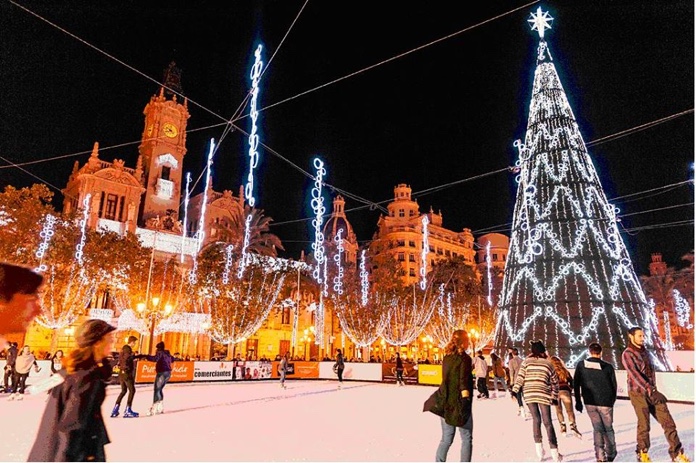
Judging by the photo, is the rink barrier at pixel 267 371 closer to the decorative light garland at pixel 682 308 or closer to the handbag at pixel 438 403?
the handbag at pixel 438 403

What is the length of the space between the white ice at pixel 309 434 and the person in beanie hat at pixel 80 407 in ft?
12.1

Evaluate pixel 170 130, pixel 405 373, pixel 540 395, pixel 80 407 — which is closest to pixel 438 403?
pixel 540 395

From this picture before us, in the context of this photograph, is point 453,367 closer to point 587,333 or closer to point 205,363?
point 587,333

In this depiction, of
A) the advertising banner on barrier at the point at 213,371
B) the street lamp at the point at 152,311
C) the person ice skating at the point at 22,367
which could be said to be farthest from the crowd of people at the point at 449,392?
the advertising banner on barrier at the point at 213,371

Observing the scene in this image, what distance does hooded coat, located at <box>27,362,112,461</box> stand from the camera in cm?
342

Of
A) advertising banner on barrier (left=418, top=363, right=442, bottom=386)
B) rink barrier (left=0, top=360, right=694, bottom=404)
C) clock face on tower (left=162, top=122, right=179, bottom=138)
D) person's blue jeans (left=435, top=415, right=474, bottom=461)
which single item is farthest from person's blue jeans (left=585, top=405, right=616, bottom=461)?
clock face on tower (left=162, top=122, right=179, bottom=138)

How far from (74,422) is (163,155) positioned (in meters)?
59.3

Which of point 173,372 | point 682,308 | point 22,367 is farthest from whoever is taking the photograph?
point 682,308

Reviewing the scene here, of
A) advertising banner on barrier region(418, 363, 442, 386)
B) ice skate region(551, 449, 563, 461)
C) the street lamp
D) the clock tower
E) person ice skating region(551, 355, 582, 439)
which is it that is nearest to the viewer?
ice skate region(551, 449, 563, 461)

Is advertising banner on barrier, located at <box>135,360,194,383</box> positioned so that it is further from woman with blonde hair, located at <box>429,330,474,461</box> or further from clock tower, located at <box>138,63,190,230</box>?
clock tower, located at <box>138,63,190,230</box>

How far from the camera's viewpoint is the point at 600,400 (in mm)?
6590

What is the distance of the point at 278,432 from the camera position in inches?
374

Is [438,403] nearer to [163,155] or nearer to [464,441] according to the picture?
[464,441]

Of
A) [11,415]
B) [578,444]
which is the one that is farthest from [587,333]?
[11,415]
